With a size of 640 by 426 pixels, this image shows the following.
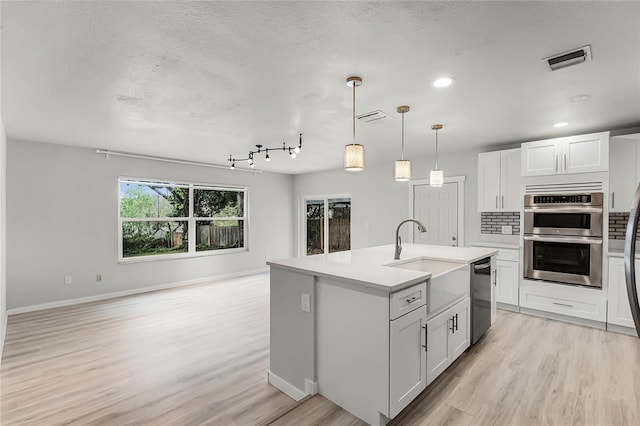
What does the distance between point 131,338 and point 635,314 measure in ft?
13.7

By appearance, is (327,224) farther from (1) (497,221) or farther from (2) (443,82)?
(2) (443,82)

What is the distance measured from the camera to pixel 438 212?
18.1 feet

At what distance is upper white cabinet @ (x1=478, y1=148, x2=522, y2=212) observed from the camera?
4438mm

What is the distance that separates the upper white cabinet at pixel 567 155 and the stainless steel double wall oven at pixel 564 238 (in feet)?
1.06

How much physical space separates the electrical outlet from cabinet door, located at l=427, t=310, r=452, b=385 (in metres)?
0.86

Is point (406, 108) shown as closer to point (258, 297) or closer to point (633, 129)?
point (633, 129)

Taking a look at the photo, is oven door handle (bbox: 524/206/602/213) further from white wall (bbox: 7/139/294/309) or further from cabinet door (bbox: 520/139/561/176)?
white wall (bbox: 7/139/294/309)

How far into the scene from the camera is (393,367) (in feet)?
6.14

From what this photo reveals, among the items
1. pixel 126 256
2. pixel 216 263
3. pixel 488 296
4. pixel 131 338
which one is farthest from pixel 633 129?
pixel 126 256

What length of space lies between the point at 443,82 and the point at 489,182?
279 centimetres

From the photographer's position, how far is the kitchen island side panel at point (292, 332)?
90.6 inches

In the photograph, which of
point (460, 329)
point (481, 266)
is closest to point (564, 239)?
point (481, 266)

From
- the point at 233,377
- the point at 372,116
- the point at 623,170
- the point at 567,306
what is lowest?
the point at 233,377

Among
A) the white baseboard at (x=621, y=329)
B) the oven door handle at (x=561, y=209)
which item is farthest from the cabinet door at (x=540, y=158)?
the white baseboard at (x=621, y=329)
